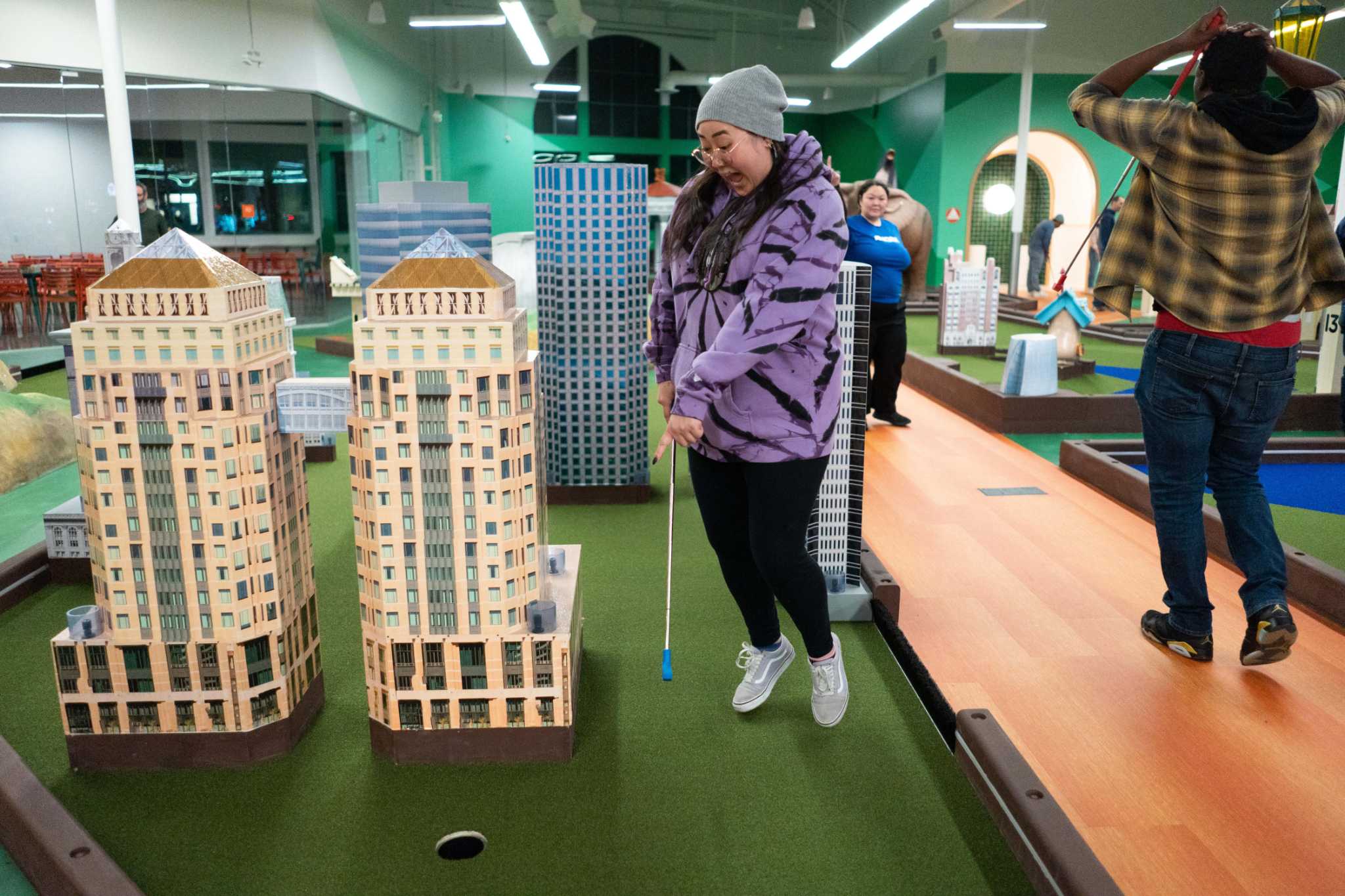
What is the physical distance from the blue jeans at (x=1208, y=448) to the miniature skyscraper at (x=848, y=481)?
80 centimetres

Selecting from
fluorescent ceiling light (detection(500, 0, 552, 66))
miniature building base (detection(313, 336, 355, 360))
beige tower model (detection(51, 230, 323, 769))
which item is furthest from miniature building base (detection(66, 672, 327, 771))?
fluorescent ceiling light (detection(500, 0, 552, 66))

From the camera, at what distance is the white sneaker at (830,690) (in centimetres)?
243

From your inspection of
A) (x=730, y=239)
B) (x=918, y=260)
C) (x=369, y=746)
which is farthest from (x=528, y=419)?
(x=918, y=260)

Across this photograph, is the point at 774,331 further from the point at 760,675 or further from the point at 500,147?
the point at 500,147

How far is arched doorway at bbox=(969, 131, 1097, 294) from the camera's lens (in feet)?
59.0

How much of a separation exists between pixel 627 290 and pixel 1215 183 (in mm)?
2695

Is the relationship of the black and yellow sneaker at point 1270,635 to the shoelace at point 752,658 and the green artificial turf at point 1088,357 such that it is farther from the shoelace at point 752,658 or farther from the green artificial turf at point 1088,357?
the green artificial turf at point 1088,357

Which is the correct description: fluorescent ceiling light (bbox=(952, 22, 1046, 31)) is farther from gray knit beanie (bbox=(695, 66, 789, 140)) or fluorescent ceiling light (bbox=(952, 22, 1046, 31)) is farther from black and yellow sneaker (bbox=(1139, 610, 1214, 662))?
gray knit beanie (bbox=(695, 66, 789, 140))

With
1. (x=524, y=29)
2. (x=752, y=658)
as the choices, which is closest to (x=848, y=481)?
(x=752, y=658)

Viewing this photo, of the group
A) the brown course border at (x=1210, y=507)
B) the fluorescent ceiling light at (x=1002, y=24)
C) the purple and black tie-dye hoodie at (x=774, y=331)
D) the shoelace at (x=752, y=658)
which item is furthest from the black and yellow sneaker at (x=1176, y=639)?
the fluorescent ceiling light at (x=1002, y=24)

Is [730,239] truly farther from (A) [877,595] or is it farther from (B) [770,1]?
(B) [770,1]

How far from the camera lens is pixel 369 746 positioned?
2393 mm

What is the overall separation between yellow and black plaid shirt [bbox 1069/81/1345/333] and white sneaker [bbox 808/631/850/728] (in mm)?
1300

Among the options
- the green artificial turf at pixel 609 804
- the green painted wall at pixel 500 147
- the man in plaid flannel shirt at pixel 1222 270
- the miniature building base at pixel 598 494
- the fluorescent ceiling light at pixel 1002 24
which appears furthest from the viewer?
the green painted wall at pixel 500 147
